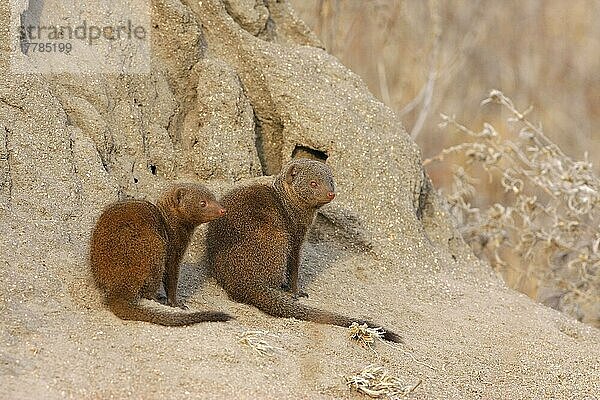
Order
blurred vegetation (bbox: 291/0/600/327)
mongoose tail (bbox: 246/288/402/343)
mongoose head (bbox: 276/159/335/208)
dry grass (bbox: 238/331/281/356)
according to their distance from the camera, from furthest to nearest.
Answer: blurred vegetation (bbox: 291/0/600/327), mongoose head (bbox: 276/159/335/208), mongoose tail (bbox: 246/288/402/343), dry grass (bbox: 238/331/281/356)

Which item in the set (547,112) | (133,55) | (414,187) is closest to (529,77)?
(547,112)

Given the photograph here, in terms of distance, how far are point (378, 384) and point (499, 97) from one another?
9.78 ft

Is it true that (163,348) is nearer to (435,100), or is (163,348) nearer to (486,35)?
(435,100)

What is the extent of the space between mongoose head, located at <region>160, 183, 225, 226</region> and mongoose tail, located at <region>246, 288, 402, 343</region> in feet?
1.13

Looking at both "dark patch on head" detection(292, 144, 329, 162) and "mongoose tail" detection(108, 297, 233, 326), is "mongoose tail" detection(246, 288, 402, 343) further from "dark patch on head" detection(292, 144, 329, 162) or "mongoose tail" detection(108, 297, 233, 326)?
"dark patch on head" detection(292, 144, 329, 162)

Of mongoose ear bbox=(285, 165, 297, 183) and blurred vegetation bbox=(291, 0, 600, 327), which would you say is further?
blurred vegetation bbox=(291, 0, 600, 327)

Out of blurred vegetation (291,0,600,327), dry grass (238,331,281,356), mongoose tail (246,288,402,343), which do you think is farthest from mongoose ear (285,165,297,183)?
blurred vegetation (291,0,600,327)

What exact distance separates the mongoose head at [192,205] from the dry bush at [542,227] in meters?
2.38

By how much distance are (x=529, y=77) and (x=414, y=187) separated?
224 inches

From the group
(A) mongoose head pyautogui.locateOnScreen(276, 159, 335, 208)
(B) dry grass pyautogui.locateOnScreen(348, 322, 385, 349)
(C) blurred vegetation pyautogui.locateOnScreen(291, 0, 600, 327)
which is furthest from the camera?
(C) blurred vegetation pyautogui.locateOnScreen(291, 0, 600, 327)

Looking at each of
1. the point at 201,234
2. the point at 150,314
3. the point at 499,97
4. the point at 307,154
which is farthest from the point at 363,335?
the point at 499,97

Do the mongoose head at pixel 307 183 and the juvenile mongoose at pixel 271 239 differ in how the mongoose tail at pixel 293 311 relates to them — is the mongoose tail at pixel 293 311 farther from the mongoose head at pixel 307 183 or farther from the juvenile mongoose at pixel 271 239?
the mongoose head at pixel 307 183

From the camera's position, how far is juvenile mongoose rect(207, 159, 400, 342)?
12.3ft

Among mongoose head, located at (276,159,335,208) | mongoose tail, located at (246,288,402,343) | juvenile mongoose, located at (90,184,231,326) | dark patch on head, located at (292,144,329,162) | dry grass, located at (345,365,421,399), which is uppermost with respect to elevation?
dark patch on head, located at (292,144,329,162)
